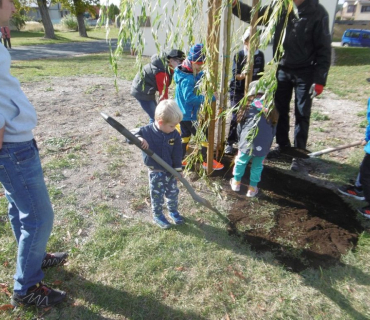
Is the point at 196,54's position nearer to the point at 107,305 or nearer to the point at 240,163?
the point at 240,163

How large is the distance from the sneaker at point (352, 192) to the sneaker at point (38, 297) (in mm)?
3347

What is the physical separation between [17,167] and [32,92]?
6.98m

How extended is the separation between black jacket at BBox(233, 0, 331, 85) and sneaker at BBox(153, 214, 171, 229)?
2409 millimetres

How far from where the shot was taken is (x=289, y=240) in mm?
2938

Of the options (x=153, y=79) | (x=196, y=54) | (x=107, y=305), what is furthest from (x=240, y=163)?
(x=107, y=305)

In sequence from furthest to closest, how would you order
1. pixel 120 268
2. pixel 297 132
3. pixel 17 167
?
pixel 297 132 < pixel 120 268 < pixel 17 167

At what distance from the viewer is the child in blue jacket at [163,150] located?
8.73ft

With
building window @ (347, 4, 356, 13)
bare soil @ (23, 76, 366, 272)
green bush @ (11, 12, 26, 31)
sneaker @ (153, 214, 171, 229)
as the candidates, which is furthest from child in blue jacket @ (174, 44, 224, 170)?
building window @ (347, 4, 356, 13)

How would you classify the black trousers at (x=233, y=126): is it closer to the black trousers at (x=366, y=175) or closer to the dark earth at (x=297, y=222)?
the dark earth at (x=297, y=222)

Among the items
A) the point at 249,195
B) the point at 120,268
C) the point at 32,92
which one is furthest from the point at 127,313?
the point at 32,92

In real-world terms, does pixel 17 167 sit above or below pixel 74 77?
above

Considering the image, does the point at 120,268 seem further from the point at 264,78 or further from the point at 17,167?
the point at 264,78

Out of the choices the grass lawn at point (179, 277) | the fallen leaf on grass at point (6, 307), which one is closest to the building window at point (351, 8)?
the grass lawn at point (179, 277)

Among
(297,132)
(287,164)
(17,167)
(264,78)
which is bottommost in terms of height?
(287,164)
